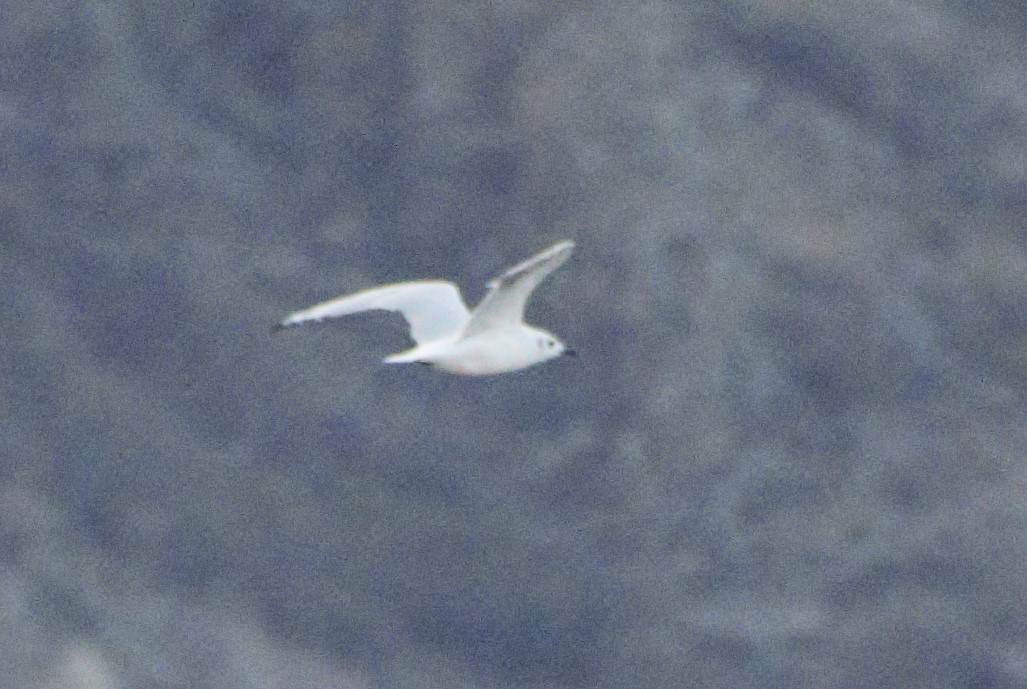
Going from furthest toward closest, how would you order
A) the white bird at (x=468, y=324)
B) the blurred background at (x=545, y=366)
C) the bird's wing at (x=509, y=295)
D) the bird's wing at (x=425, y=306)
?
the blurred background at (x=545, y=366), the bird's wing at (x=425, y=306), the white bird at (x=468, y=324), the bird's wing at (x=509, y=295)

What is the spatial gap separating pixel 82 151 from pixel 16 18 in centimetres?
121

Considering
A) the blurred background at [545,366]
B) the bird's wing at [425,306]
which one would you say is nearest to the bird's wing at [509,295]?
the bird's wing at [425,306]

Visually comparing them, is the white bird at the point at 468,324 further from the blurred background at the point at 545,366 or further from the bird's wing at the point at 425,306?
the blurred background at the point at 545,366

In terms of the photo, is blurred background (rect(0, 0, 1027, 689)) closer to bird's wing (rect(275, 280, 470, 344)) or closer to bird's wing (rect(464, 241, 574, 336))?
bird's wing (rect(275, 280, 470, 344))

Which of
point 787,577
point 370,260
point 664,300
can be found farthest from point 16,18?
point 787,577

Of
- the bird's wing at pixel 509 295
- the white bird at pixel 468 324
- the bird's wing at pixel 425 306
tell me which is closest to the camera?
→ the bird's wing at pixel 509 295

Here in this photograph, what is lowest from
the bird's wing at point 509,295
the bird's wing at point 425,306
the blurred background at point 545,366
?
the bird's wing at point 509,295

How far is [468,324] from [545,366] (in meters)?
6.16

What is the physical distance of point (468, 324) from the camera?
81.5 feet

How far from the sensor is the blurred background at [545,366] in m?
31.0

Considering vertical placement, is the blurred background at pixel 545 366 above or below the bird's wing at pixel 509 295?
above

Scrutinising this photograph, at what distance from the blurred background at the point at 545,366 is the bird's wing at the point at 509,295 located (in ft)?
18.5

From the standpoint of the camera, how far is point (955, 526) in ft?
102

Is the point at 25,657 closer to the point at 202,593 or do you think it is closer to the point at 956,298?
the point at 202,593
